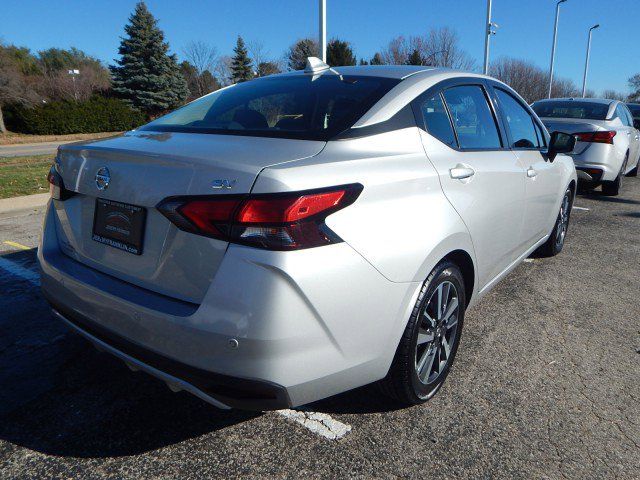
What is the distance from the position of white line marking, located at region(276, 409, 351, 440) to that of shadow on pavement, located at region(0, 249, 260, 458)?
7.3 inches

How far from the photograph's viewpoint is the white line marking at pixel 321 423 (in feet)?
7.37

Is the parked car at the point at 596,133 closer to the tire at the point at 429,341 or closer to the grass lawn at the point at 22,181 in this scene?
the tire at the point at 429,341

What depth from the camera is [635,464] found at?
6.83ft

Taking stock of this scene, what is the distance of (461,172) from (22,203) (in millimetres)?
7048

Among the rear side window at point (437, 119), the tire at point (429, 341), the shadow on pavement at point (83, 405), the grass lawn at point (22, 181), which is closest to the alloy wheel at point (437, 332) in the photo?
the tire at point (429, 341)

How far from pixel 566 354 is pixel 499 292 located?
3.51ft

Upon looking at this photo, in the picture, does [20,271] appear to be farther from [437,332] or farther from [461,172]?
[461,172]

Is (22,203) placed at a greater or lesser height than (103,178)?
lesser

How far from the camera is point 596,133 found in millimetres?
7559

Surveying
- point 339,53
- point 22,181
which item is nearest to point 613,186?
point 22,181

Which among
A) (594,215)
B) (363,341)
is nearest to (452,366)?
(363,341)

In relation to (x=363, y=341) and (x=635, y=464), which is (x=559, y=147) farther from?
(x=363, y=341)

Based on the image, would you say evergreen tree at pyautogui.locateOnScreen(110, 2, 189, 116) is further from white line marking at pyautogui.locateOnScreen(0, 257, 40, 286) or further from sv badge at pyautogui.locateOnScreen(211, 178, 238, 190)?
sv badge at pyautogui.locateOnScreen(211, 178, 238, 190)

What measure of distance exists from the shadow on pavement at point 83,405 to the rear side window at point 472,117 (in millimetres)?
1875
